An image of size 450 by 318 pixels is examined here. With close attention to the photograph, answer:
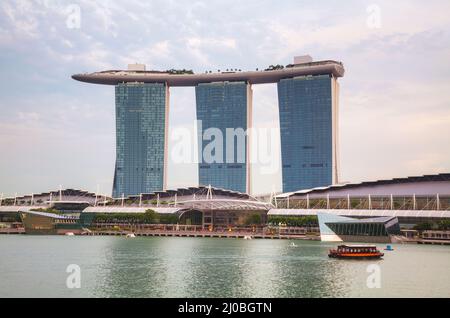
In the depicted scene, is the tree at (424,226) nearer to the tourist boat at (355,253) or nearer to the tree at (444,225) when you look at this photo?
the tree at (444,225)

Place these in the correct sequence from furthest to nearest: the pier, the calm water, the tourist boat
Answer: the pier < the tourist boat < the calm water

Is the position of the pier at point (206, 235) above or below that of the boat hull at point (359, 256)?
above

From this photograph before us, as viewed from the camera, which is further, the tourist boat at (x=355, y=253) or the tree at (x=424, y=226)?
the tree at (x=424, y=226)

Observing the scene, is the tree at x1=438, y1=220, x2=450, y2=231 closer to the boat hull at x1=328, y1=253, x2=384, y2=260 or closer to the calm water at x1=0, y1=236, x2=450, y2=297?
the calm water at x1=0, y1=236, x2=450, y2=297

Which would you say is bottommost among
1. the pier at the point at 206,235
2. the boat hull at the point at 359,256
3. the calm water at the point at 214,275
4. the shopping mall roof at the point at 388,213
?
the calm water at the point at 214,275

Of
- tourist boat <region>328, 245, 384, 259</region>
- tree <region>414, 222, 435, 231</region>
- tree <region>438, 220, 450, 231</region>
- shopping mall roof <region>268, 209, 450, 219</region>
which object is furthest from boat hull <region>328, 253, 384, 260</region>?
tree <region>414, 222, 435, 231</region>

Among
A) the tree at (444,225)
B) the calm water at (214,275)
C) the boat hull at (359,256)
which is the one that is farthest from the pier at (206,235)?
the calm water at (214,275)

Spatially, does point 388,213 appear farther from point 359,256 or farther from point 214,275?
point 214,275

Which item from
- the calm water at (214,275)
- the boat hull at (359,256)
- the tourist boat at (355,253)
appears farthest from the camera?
the tourist boat at (355,253)
